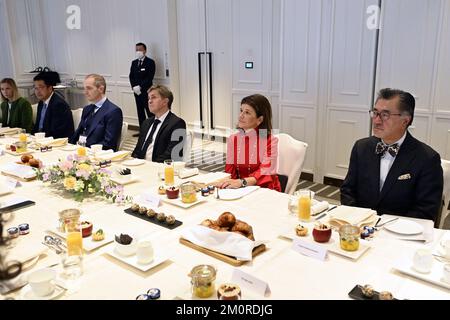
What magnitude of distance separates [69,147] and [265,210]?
2.22m

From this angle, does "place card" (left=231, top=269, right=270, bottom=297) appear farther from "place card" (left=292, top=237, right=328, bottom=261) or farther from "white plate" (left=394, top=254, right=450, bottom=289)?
"white plate" (left=394, top=254, right=450, bottom=289)

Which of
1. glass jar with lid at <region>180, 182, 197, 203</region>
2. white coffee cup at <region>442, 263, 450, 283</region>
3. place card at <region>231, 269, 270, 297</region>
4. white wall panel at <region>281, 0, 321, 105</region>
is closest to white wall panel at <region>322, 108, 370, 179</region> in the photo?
white wall panel at <region>281, 0, 321, 105</region>

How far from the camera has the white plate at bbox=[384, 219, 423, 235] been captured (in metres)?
1.72

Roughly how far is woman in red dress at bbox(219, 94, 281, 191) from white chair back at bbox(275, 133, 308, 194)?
0.25 feet

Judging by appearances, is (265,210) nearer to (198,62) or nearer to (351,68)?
(351,68)

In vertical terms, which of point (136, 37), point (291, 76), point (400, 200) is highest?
point (136, 37)

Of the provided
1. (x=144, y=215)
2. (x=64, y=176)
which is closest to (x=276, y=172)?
(x=144, y=215)

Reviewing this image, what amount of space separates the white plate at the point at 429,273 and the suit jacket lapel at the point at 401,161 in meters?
0.80

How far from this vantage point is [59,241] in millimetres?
1682

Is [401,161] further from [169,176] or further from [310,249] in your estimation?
[169,176]

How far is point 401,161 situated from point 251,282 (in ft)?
4.35

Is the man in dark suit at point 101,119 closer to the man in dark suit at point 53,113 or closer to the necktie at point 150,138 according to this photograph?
the necktie at point 150,138

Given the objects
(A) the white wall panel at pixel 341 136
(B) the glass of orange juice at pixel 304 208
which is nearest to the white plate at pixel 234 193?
(B) the glass of orange juice at pixel 304 208

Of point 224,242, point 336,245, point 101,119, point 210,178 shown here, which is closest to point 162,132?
point 101,119
